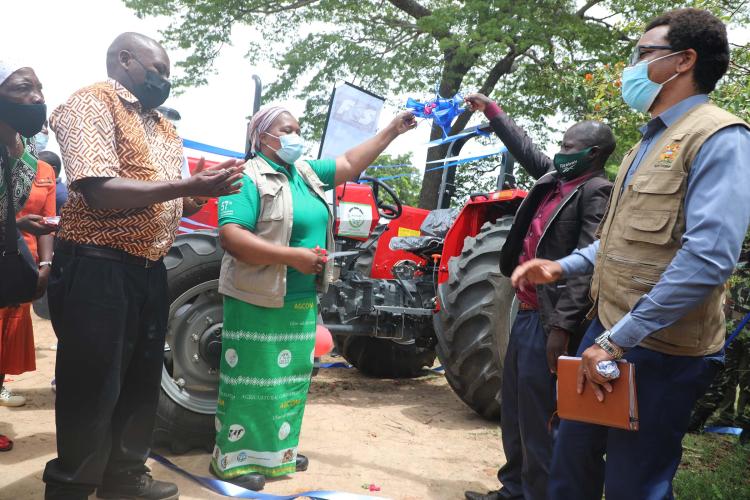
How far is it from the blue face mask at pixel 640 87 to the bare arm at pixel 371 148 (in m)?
1.67

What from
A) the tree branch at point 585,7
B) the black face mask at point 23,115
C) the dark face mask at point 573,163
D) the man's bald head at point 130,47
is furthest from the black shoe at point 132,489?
the tree branch at point 585,7

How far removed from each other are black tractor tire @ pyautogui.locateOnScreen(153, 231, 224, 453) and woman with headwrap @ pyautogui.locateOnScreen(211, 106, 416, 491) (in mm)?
330

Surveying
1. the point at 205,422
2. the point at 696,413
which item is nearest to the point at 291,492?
the point at 205,422

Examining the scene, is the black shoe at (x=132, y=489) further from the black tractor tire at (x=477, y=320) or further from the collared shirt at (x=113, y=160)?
the black tractor tire at (x=477, y=320)

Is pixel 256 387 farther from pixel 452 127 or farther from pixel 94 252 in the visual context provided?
pixel 452 127

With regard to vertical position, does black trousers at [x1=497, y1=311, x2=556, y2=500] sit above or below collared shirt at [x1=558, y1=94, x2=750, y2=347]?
below

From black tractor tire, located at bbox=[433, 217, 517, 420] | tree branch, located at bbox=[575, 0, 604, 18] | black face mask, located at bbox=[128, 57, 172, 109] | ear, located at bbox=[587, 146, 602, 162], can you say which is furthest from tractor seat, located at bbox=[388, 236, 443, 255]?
tree branch, located at bbox=[575, 0, 604, 18]

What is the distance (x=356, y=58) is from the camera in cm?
1423

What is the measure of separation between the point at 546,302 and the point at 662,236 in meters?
1.03

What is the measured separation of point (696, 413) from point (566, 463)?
284 cm

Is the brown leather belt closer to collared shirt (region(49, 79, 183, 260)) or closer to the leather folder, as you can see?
collared shirt (region(49, 79, 183, 260))

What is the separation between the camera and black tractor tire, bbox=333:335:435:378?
6.26 meters

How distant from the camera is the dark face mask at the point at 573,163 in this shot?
3.00 m

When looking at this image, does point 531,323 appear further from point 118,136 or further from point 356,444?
point 118,136
